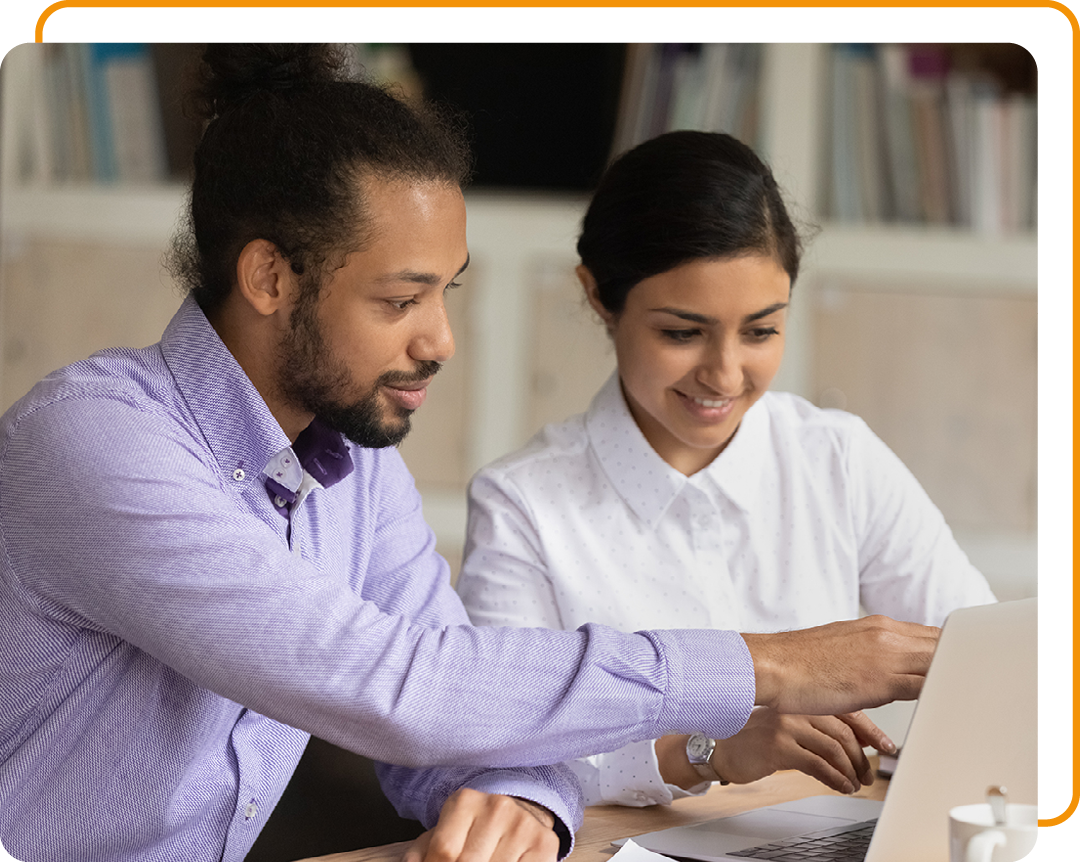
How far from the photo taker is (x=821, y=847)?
3.06 feet

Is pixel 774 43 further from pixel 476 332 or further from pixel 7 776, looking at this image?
pixel 7 776

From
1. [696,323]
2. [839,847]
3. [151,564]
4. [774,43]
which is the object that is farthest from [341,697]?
[774,43]

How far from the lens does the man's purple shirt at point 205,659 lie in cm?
86

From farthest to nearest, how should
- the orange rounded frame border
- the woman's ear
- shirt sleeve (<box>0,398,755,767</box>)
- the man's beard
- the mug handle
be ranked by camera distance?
1. the woman's ear
2. the man's beard
3. the orange rounded frame border
4. shirt sleeve (<box>0,398,755,767</box>)
5. the mug handle

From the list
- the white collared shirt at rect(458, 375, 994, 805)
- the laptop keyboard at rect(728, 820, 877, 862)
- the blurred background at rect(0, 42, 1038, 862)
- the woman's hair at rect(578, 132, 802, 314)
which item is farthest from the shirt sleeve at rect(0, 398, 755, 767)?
the blurred background at rect(0, 42, 1038, 862)

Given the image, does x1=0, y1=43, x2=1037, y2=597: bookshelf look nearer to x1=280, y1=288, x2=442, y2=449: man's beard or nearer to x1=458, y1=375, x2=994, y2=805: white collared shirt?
x1=458, y1=375, x2=994, y2=805: white collared shirt

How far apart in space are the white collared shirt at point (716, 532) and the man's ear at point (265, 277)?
0.43m

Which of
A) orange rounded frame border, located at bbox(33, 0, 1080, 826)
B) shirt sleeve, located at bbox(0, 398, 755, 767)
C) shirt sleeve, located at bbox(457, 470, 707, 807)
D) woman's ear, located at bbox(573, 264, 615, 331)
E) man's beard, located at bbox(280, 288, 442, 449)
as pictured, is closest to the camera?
shirt sleeve, located at bbox(0, 398, 755, 767)

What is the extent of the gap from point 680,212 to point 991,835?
85cm

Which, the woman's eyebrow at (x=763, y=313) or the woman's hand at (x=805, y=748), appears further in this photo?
the woman's eyebrow at (x=763, y=313)

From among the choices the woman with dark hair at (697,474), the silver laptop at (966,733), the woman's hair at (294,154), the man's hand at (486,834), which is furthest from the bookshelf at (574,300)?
the silver laptop at (966,733)

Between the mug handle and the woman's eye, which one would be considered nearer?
the mug handle

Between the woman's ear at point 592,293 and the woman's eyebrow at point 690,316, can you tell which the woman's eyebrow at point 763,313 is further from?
the woman's ear at point 592,293

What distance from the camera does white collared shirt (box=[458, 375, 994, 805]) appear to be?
143 centimetres
